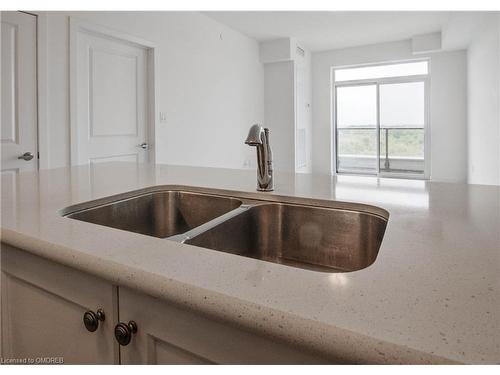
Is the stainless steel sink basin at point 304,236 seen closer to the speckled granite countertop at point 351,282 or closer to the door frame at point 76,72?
the speckled granite countertop at point 351,282

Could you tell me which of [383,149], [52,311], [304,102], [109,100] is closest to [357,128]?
[383,149]

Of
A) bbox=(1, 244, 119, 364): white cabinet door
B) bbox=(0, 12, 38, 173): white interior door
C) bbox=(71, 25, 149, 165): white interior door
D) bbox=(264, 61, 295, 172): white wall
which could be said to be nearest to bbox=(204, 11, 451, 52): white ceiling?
bbox=(264, 61, 295, 172): white wall

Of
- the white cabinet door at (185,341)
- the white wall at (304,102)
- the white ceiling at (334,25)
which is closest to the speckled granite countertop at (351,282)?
the white cabinet door at (185,341)

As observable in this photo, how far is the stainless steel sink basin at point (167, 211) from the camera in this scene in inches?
44.8

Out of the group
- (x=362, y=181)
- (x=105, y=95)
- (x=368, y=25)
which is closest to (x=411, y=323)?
(x=362, y=181)

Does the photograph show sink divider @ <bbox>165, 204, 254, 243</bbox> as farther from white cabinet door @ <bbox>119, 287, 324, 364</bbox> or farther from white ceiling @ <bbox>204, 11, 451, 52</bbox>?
white ceiling @ <bbox>204, 11, 451, 52</bbox>

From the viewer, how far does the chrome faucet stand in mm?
1032

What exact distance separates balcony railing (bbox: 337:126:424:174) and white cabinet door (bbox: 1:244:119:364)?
6422mm

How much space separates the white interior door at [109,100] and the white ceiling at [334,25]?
1.38m

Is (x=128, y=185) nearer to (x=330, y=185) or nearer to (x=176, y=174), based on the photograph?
(x=176, y=174)

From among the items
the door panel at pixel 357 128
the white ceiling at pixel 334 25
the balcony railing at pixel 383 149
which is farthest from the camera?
the door panel at pixel 357 128

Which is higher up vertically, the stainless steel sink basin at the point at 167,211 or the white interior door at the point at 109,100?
the white interior door at the point at 109,100

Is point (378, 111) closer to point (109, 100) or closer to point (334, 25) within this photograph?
point (334, 25)

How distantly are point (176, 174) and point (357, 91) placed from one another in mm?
5728
